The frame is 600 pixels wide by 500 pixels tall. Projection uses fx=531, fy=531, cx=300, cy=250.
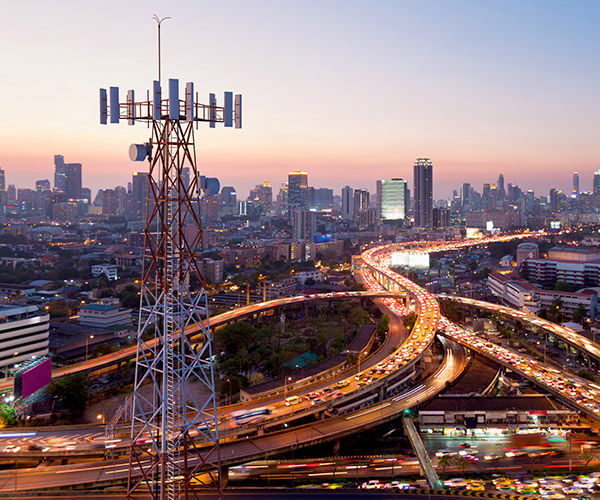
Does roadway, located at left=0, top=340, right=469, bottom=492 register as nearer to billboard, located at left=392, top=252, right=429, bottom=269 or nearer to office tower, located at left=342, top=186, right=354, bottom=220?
billboard, located at left=392, top=252, right=429, bottom=269

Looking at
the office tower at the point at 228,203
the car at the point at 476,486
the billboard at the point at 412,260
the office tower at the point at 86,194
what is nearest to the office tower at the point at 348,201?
the office tower at the point at 228,203

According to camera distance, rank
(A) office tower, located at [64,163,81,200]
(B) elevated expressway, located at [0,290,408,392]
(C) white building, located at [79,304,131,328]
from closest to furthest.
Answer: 1. (B) elevated expressway, located at [0,290,408,392]
2. (C) white building, located at [79,304,131,328]
3. (A) office tower, located at [64,163,81,200]

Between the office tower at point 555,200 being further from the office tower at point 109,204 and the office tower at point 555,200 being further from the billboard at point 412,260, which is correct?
the office tower at point 109,204

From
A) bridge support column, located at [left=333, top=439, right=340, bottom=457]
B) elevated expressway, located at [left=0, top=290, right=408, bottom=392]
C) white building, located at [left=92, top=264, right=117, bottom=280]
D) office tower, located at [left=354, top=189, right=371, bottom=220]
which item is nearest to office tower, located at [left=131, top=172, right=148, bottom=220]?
office tower, located at [left=354, top=189, right=371, bottom=220]

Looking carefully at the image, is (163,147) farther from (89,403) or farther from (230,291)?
(230,291)

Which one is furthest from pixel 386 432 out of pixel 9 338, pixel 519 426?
pixel 9 338

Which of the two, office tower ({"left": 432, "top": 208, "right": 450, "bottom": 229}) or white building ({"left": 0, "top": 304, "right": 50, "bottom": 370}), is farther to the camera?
office tower ({"left": 432, "top": 208, "right": 450, "bottom": 229})

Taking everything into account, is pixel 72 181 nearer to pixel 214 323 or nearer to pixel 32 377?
pixel 214 323
